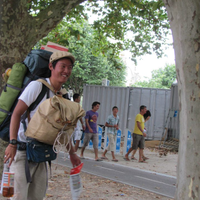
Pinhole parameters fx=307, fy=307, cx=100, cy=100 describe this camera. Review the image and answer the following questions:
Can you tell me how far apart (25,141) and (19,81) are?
0.61 m

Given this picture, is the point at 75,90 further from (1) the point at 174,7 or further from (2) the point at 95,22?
(1) the point at 174,7

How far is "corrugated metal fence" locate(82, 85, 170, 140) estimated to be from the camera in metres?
17.5

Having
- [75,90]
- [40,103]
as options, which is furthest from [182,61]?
[75,90]

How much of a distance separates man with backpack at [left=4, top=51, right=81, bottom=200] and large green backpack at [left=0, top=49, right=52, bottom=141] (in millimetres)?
117

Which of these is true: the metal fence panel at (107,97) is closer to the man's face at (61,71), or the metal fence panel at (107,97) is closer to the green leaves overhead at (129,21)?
the green leaves overhead at (129,21)

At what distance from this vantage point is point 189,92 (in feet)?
11.6

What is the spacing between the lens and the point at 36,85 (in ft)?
9.52

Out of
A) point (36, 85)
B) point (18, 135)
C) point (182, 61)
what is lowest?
point (18, 135)

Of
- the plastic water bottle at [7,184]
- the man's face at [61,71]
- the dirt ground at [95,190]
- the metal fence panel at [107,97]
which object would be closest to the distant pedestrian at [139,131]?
the dirt ground at [95,190]

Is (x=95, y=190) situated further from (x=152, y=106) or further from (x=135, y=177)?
(x=152, y=106)

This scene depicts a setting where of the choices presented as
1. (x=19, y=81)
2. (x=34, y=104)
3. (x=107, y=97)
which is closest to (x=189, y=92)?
(x=34, y=104)

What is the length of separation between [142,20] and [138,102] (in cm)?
613

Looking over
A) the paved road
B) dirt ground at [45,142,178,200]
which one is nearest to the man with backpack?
dirt ground at [45,142,178,200]

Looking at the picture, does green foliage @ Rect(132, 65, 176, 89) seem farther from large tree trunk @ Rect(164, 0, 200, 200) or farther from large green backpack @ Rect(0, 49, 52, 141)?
large green backpack @ Rect(0, 49, 52, 141)
